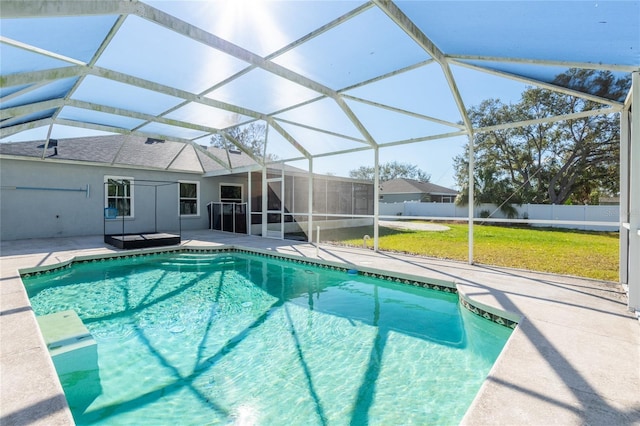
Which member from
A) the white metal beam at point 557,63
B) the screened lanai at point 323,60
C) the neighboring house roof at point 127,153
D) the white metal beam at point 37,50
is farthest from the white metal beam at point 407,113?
the neighboring house roof at point 127,153

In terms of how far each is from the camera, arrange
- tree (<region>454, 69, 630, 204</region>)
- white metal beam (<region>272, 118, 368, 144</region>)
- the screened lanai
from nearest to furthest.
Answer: the screened lanai → white metal beam (<region>272, 118, 368, 144</region>) → tree (<region>454, 69, 630, 204</region>)

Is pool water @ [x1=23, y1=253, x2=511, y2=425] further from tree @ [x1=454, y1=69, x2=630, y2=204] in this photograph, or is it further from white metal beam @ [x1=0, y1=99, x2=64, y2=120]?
tree @ [x1=454, y1=69, x2=630, y2=204]

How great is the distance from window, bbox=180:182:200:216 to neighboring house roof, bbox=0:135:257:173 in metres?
0.71

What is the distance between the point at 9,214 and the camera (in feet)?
31.1

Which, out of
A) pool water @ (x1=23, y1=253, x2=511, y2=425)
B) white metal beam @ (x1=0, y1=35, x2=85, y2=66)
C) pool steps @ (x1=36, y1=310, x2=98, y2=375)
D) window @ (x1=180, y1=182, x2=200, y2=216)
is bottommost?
pool water @ (x1=23, y1=253, x2=511, y2=425)

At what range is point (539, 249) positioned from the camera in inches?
345

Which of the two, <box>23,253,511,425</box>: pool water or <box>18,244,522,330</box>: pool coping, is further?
<box>18,244,522,330</box>: pool coping

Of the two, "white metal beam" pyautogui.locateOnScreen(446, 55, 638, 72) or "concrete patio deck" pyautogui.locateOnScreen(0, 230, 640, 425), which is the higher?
"white metal beam" pyautogui.locateOnScreen(446, 55, 638, 72)

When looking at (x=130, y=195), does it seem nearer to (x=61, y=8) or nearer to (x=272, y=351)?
(x=61, y=8)

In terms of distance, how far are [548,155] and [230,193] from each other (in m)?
17.2

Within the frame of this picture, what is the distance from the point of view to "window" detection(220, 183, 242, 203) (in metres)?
14.2

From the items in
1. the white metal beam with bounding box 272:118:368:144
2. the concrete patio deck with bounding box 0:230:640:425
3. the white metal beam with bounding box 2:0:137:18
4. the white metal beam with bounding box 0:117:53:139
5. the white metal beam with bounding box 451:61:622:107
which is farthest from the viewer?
the white metal beam with bounding box 272:118:368:144

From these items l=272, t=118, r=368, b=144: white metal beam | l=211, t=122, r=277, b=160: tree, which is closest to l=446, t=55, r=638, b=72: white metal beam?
l=272, t=118, r=368, b=144: white metal beam

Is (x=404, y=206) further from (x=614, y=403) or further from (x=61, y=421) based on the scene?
(x=61, y=421)
